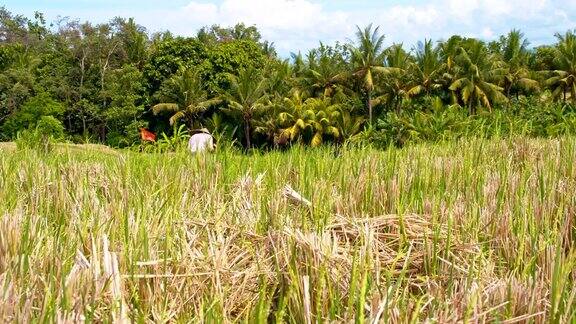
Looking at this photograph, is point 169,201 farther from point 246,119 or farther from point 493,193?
point 246,119

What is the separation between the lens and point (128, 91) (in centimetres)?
3575

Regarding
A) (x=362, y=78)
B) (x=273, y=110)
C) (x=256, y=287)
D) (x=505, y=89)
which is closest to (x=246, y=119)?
(x=273, y=110)

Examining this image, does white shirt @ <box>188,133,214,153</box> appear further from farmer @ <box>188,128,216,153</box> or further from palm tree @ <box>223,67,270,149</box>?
palm tree @ <box>223,67,270,149</box>

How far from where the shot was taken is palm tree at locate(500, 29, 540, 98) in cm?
3834

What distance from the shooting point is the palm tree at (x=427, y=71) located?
117ft

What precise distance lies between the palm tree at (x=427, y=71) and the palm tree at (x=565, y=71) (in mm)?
6709

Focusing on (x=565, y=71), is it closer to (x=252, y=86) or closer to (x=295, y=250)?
(x=252, y=86)

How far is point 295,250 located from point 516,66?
38.9 metres

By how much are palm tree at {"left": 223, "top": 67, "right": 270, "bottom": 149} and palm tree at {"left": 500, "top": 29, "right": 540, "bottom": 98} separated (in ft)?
44.5

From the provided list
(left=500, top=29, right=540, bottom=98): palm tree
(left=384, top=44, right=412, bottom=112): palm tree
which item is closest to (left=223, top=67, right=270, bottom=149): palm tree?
(left=384, top=44, right=412, bottom=112): palm tree

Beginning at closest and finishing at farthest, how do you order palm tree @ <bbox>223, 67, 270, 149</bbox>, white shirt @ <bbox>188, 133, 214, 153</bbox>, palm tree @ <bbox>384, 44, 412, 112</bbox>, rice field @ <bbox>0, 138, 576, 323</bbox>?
rice field @ <bbox>0, 138, 576, 323</bbox>, white shirt @ <bbox>188, 133, 214, 153</bbox>, palm tree @ <bbox>223, 67, 270, 149</bbox>, palm tree @ <bbox>384, 44, 412, 112</bbox>

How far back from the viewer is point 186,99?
114ft

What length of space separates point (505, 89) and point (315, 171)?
Result: 36984 mm

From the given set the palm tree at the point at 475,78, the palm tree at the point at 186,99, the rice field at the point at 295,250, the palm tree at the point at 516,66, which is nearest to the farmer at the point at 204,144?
the rice field at the point at 295,250
